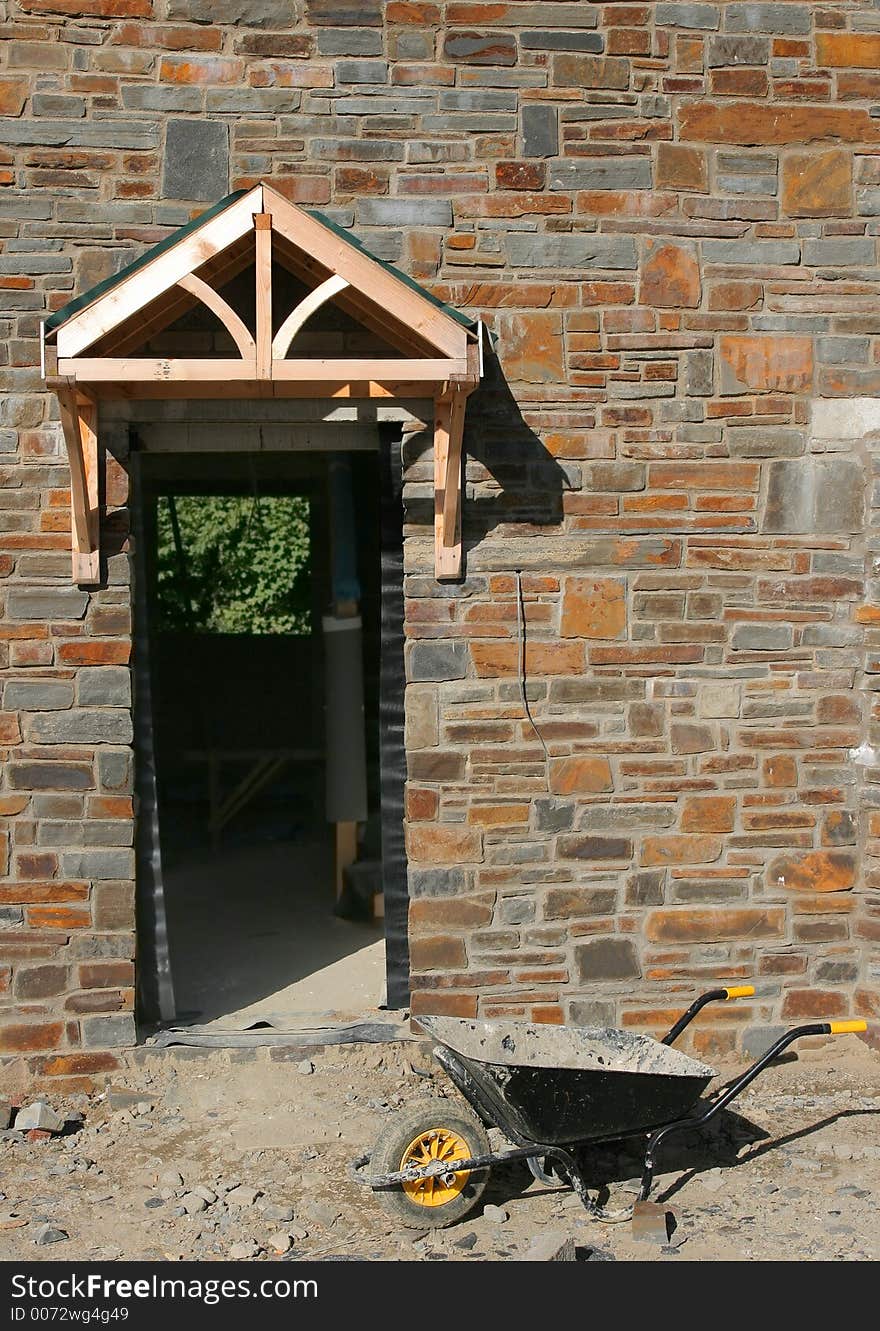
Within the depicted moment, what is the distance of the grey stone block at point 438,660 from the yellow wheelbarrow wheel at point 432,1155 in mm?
1857

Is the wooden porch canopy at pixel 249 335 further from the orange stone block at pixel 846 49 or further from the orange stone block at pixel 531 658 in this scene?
Answer: the orange stone block at pixel 846 49

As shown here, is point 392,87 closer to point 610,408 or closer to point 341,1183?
point 610,408

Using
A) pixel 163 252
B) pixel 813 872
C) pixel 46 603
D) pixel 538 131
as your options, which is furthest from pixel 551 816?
pixel 538 131

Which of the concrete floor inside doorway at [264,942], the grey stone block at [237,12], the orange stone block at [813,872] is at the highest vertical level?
the grey stone block at [237,12]

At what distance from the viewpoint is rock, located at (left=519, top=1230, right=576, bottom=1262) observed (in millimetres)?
4125

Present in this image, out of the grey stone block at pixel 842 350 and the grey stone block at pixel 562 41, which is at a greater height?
the grey stone block at pixel 562 41

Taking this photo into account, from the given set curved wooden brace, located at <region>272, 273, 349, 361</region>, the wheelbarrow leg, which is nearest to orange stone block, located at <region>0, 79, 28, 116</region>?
curved wooden brace, located at <region>272, 273, 349, 361</region>

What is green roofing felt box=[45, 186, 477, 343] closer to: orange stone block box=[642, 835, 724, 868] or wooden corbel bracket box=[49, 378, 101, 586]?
wooden corbel bracket box=[49, 378, 101, 586]

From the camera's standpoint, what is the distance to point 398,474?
5.56 meters

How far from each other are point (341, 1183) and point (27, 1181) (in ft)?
3.92

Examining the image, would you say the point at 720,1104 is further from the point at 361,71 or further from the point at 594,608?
the point at 361,71

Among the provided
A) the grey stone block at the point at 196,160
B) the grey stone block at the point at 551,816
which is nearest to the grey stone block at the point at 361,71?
the grey stone block at the point at 196,160

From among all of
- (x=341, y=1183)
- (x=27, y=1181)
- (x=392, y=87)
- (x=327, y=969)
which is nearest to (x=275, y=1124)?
(x=341, y=1183)

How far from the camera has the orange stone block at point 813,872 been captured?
574 cm
